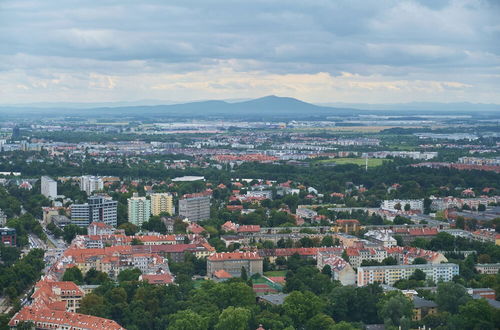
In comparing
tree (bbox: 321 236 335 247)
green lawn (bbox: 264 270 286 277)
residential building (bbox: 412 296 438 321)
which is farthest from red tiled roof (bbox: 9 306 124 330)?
tree (bbox: 321 236 335 247)

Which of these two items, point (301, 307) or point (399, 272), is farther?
point (399, 272)

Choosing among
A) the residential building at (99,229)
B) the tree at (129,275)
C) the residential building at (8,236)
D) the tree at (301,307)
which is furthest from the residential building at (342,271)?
the residential building at (8,236)

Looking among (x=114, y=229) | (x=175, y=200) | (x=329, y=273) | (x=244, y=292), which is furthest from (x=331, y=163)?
(x=244, y=292)

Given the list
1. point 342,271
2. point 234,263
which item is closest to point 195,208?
point 234,263

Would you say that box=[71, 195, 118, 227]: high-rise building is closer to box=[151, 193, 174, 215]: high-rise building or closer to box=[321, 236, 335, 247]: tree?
box=[151, 193, 174, 215]: high-rise building

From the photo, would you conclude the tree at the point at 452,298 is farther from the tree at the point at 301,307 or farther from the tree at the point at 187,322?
the tree at the point at 187,322

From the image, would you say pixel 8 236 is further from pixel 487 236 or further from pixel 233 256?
pixel 487 236

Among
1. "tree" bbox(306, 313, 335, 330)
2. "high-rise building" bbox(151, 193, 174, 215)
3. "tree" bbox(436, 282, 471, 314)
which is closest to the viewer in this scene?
"tree" bbox(306, 313, 335, 330)
